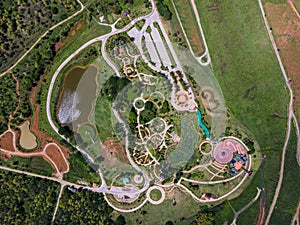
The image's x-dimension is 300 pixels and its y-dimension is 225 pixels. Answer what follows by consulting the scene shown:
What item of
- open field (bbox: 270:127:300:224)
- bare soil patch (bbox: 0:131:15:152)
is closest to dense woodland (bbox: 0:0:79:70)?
bare soil patch (bbox: 0:131:15:152)

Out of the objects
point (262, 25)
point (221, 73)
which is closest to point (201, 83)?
point (221, 73)

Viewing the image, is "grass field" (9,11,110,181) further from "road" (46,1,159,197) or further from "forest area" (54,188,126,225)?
"forest area" (54,188,126,225)

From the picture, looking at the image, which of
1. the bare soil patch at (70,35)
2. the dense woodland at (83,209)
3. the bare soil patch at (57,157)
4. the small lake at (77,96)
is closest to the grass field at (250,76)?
the small lake at (77,96)

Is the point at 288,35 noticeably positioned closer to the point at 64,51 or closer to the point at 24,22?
the point at 64,51

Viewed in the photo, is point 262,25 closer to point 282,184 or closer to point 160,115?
point 160,115

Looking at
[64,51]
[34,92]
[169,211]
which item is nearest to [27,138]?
[34,92]

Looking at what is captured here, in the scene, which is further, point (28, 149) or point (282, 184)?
point (28, 149)

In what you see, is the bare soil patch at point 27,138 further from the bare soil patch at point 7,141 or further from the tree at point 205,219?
the tree at point 205,219

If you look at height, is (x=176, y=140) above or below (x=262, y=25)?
below
